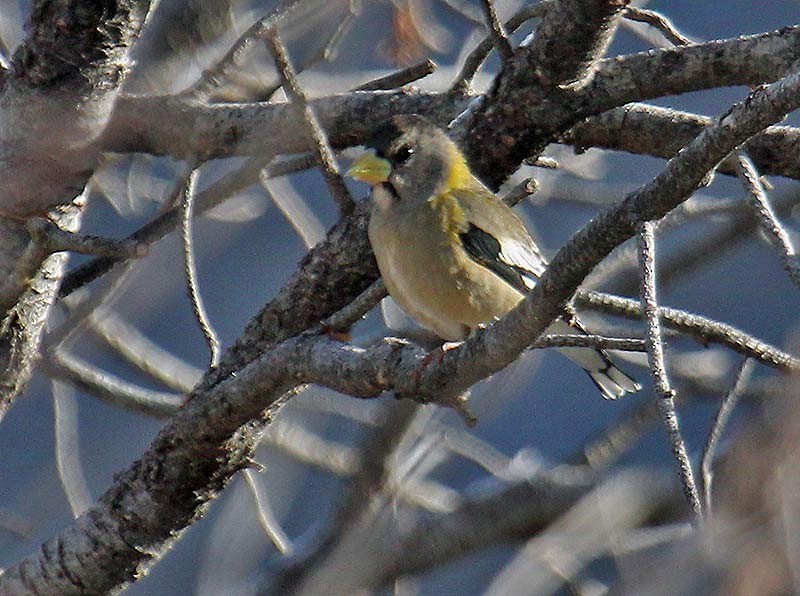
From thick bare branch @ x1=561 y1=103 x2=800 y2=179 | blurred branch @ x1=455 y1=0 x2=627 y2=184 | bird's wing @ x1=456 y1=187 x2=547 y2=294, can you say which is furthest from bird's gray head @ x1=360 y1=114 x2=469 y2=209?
thick bare branch @ x1=561 y1=103 x2=800 y2=179

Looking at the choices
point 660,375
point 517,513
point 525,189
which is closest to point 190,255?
point 525,189

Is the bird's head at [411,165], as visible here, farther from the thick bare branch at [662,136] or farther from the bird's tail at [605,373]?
the bird's tail at [605,373]

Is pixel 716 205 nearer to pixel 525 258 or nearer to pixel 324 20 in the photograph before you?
pixel 525 258

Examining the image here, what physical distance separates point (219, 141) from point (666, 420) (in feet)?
5.98

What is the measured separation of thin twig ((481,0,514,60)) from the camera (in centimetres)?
275

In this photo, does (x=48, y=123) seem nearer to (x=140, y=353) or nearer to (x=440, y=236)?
(x=440, y=236)

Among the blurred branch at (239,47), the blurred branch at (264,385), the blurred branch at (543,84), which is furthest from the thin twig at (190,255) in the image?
the blurred branch at (543,84)

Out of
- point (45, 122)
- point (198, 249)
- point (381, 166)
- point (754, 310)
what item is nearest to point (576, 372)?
point (754, 310)

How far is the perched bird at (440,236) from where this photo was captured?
11.6ft

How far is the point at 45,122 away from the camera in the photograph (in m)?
2.99

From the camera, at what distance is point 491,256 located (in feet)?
12.4

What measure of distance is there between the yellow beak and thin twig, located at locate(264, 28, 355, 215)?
2.81 feet

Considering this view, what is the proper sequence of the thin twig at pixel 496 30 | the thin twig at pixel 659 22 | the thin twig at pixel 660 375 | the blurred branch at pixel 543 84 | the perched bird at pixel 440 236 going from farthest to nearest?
the perched bird at pixel 440 236, the thin twig at pixel 659 22, the blurred branch at pixel 543 84, the thin twig at pixel 496 30, the thin twig at pixel 660 375

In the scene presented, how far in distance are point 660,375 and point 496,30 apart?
1085 millimetres
